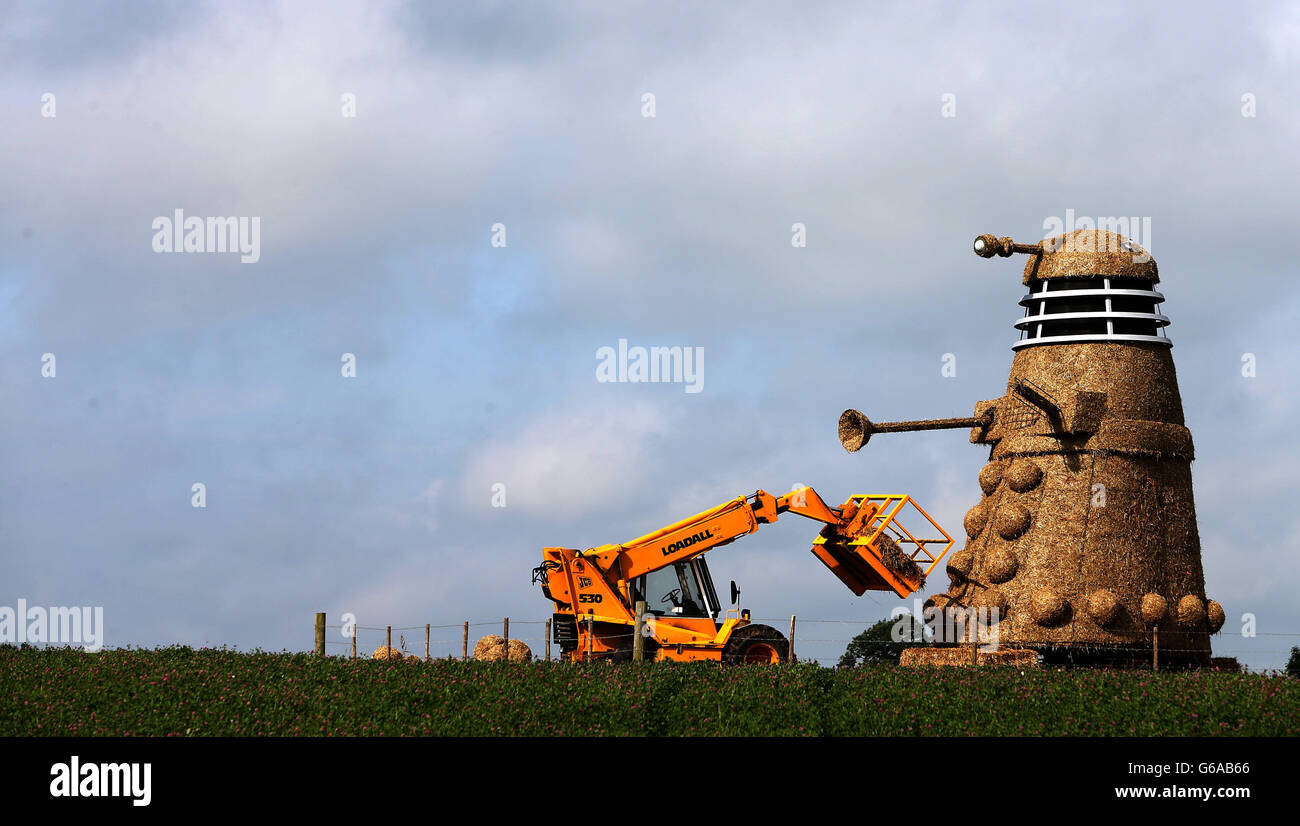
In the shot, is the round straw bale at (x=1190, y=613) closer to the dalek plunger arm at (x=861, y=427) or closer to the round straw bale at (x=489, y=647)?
the dalek plunger arm at (x=861, y=427)

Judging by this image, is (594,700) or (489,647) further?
(489,647)

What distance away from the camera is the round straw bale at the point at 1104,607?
32312 mm

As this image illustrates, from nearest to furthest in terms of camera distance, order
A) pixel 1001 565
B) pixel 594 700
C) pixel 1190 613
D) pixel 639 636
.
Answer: pixel 594 700 → pixel 639 636 → pixel 1190 613 → pixel 1001 565

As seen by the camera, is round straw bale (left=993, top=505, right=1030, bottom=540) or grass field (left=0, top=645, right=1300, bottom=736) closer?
grass field (left=0, top=645, right=1300, bottom=736)

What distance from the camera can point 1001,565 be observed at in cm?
3375

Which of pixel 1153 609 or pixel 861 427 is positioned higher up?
pixel 861 427

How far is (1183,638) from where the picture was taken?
33.2 meters

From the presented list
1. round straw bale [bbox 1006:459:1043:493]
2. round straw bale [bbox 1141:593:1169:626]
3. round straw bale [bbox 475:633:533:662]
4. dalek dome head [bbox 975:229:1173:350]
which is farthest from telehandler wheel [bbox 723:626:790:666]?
dalek dome head [bbox 975:229:1173:350]

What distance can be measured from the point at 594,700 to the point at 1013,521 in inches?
622

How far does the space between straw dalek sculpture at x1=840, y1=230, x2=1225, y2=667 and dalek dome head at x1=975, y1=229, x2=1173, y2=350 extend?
35 millimetres

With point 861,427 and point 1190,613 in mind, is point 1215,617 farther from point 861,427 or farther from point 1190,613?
point 861,427

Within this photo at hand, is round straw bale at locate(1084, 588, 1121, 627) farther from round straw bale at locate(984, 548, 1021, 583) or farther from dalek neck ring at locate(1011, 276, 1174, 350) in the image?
dalek neck ring at locate(1011, 276, 1174, 350)

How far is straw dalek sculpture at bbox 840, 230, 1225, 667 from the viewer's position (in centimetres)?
3300

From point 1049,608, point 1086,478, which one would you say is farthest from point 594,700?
point 1086,478
